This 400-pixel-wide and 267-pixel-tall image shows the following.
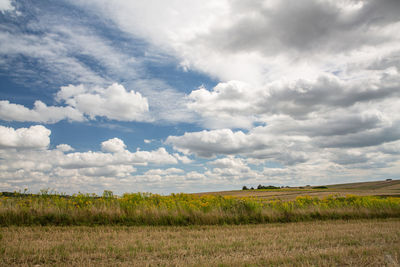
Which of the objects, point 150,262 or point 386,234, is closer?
point 150,262

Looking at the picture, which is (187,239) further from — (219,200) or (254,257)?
(219,200)

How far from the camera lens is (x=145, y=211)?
36.7 feet

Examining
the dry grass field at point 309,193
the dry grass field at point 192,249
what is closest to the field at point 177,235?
the dry grass field at point 192,249

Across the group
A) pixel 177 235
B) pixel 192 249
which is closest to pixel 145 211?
pixel 177 235

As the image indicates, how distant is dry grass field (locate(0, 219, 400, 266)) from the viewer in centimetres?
546

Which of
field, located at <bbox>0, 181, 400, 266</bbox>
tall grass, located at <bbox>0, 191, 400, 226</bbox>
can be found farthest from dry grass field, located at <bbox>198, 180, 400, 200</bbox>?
field, located at <bbox>0, 181, 400, 266</bbox>

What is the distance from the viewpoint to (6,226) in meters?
9.59

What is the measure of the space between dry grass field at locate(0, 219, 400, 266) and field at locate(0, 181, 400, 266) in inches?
0.8

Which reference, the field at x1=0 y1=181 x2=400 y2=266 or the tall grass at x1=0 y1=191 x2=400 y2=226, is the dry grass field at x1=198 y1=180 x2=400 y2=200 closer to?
the tall grass at x1=0 y1=191 x2=400 y2=226

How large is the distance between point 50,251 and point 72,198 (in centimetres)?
662

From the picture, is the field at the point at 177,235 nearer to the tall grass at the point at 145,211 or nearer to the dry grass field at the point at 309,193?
the tall grass at the point at 145,211

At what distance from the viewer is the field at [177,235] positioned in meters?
5.68

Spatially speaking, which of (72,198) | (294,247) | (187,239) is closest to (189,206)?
(187,239)

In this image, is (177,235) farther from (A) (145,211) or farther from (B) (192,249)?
(A) (145,211)
